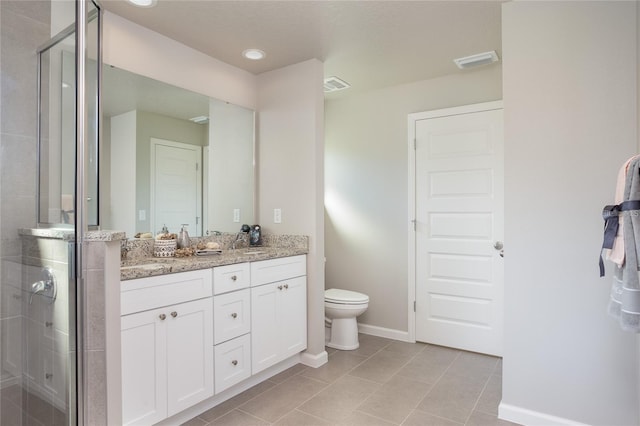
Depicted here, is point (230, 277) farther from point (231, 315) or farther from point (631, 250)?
point (631, 250)

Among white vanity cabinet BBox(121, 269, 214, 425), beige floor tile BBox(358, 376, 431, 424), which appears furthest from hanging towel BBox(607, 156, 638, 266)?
white vanity cabinet BBox(121, 269, 214, 425)

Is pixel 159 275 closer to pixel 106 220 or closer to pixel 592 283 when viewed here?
pixel 106 220

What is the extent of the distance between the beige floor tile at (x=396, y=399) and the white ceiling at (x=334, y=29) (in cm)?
240

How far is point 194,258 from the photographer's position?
2350 millimetres

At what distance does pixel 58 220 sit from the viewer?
1691 millimetres

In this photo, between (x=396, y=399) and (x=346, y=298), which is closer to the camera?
(x=396, y=399)

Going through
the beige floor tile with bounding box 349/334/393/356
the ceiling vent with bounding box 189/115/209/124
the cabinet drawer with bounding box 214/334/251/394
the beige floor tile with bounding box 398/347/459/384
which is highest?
the ceiling vent with bounding box 189/115/209/124

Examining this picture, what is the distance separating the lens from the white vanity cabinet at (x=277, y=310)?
251 centimetres

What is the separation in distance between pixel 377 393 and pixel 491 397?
2.40 ft

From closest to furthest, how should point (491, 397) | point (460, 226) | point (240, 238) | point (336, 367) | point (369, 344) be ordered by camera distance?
point (491, 397)
point (336, 367)
point (240, 238)
point (460, 226)
point (369, 344)

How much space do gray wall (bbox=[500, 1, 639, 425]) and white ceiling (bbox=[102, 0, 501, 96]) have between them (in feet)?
1.29

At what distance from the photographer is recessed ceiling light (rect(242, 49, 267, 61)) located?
2.77 m

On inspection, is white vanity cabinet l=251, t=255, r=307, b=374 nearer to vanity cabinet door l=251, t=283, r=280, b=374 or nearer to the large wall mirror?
vanity cabinet door l=251, t=283, r=280, b=374

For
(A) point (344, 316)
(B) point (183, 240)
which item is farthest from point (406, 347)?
(B) point (183, 240)
